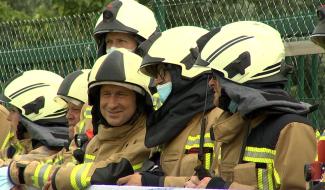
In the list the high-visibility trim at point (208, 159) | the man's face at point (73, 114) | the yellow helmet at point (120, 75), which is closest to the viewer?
the high-visibility trim at point (208, 159)

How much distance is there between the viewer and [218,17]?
759 cm

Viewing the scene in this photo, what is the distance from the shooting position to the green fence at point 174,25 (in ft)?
22.9

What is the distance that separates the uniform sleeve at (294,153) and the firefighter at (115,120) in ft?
3.99

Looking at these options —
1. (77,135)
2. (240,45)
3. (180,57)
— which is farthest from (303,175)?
(77,135)

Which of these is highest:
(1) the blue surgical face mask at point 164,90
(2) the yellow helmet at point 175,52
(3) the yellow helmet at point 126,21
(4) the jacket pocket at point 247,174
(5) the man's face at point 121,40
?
(3) the yellow helmet at point 126,21

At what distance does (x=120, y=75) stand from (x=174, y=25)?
2212 mm

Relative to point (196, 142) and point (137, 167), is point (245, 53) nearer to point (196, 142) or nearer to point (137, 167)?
point (196, 142)

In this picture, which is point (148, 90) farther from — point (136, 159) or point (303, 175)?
point (303, 175)

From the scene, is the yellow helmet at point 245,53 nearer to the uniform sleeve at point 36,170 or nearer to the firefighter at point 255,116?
the firefighter at point 255,116

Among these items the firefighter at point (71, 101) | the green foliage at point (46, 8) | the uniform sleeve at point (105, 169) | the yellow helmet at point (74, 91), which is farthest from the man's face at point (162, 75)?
the green foliage at point (46, 8)

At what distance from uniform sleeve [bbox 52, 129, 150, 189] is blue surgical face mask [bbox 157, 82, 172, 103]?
0.31 m

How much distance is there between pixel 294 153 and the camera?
463 cm

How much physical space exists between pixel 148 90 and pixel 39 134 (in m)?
1.70

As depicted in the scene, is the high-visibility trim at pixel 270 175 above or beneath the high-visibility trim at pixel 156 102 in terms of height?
beneath
